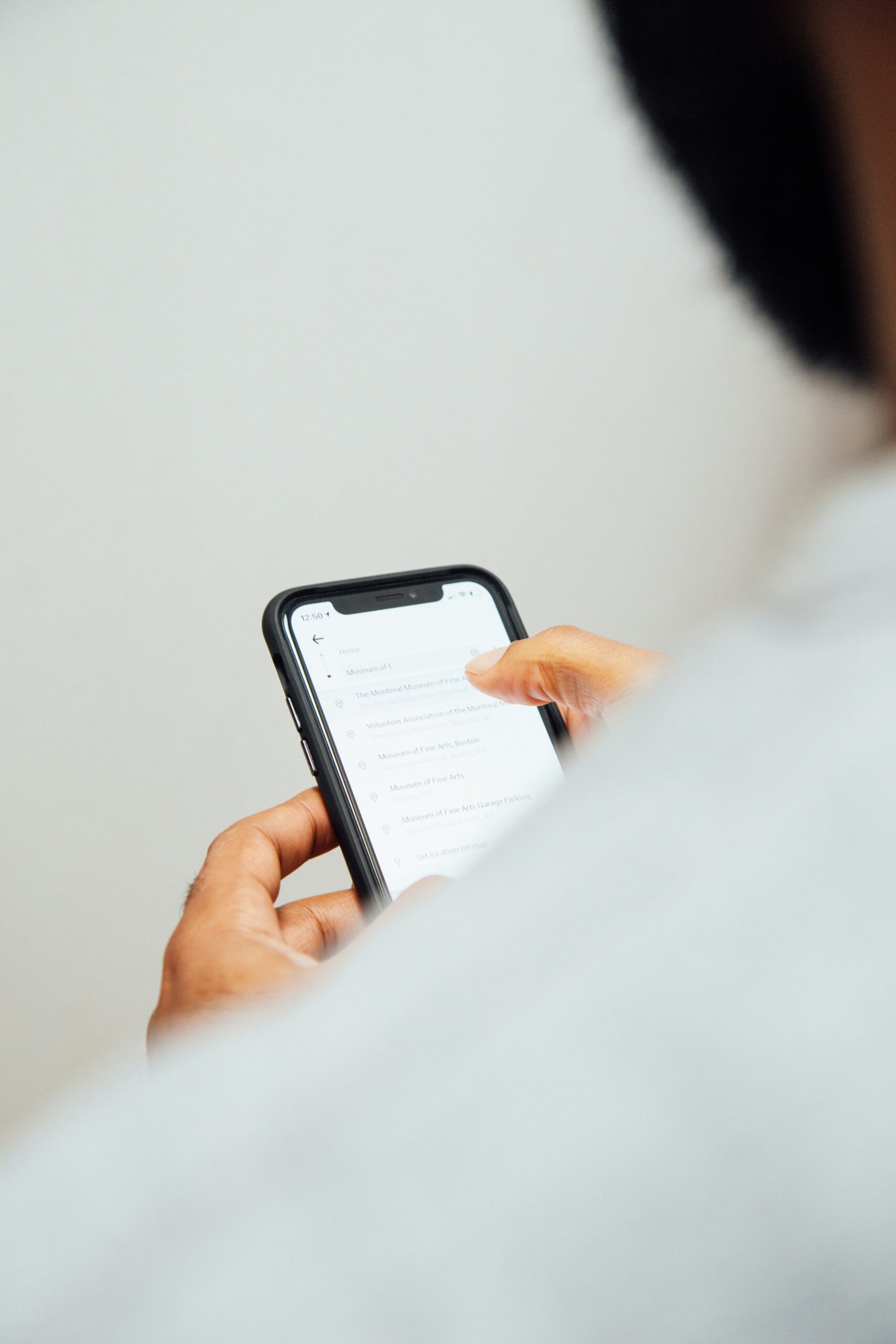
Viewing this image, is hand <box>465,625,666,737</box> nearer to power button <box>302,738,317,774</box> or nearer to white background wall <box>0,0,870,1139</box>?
power button <box>302,738,317,774</box>

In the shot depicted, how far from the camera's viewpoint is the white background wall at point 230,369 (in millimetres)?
671

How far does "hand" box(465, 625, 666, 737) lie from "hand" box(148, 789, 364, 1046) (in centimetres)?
11

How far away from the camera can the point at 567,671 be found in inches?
17.3

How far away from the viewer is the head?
19 cm

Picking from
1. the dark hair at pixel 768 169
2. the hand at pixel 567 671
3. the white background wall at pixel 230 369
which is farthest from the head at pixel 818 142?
the white background wall at pixel 230 369

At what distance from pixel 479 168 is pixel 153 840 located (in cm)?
62

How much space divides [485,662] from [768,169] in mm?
327

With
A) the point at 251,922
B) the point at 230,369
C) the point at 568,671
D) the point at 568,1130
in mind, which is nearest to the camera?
the point at 568,1130

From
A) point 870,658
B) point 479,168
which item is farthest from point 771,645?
point 479,168

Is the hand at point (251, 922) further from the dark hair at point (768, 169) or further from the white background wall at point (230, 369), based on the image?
the white background wall at point (230, 369)

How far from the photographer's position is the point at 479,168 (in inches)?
31.1

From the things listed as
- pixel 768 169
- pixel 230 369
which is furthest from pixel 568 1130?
pixel 230 369

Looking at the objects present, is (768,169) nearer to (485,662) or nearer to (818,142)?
(818,142)

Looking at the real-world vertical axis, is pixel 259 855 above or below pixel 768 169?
below
